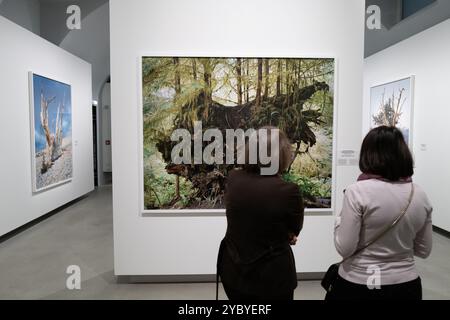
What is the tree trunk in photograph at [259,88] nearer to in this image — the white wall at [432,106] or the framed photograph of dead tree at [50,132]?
the white wall at [432,106]

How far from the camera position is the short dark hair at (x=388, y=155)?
59.2 inches

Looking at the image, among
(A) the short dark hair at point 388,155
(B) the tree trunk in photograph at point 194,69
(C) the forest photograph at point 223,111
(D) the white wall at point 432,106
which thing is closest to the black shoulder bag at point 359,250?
(A) the short dark hair at point 388,155

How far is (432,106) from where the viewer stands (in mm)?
5613

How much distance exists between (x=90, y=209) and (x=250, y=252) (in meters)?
6.49

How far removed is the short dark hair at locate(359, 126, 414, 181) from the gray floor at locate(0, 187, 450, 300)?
2.15 metres

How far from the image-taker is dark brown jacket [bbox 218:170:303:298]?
1.64 metres

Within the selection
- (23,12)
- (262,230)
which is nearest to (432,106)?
(262,230)

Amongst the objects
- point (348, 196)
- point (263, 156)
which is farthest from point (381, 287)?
point (263, 156)

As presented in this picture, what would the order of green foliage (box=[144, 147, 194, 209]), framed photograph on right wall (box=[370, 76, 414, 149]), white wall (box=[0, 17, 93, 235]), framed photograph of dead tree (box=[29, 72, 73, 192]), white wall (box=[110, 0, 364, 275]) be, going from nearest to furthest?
white wall (box=[110, 0, 364, 275]) → green foliage (box=[144, 147, 194, 209]) → white wall (box=[0, 17, 93, 235]) → framed photograph of dead tree (box=[29, 72, 73, 192]) → framed photograph on right wall (box=[370, 76, 414, 149])

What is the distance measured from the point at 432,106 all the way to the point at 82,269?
6029 mm

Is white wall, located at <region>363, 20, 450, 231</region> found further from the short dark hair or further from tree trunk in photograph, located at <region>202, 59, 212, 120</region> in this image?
the short dark hair

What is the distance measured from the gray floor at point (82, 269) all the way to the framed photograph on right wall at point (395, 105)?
7.42 ft

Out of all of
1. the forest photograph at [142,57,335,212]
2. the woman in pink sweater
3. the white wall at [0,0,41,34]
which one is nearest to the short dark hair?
the woman in pink sweater

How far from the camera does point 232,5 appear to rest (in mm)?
3318
